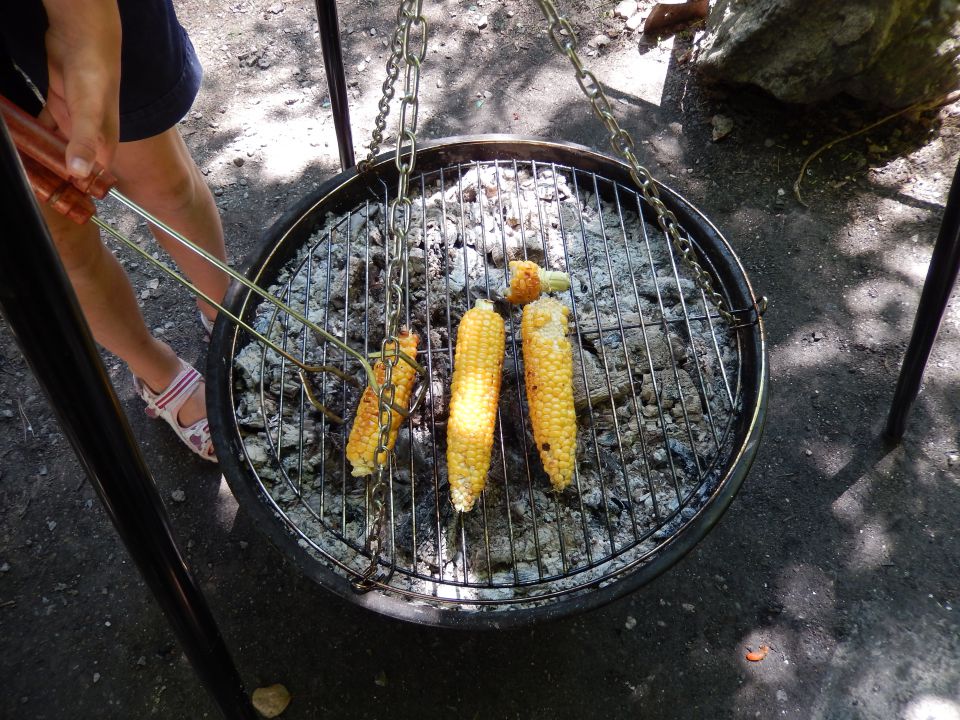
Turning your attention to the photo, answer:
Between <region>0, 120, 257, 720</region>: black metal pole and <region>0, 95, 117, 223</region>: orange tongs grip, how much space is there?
1.88 feet

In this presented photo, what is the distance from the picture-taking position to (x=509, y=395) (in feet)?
6.66

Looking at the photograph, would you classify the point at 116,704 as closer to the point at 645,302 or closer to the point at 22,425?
the point at 22,425

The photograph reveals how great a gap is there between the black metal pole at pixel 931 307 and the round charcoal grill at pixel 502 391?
55 centimetres

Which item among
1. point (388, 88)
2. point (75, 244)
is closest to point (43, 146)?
point (75, 244)

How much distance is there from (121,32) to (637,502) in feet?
5.54

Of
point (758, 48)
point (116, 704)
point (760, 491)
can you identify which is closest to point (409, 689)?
point (116, 704)

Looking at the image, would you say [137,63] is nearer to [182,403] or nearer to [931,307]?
[182,403]

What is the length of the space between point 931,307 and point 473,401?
4.52 ft

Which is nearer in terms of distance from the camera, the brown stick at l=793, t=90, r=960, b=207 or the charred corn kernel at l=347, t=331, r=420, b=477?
the charred corn kernel at l=347, t=331, r=420, b=477

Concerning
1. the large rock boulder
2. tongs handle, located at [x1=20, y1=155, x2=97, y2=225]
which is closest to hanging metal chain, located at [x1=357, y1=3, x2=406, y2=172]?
tongs handle, located at [x1=20, y1=155, x2=97, y2=225]

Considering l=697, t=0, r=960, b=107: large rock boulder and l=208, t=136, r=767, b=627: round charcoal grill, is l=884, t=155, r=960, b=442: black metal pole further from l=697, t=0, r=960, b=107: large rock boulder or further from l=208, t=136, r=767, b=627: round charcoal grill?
l=697, t=0, r=960, b=107: large rock boulder

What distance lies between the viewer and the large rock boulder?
2773mm

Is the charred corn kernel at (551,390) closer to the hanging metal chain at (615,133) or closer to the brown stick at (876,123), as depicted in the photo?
the hanging metal chain at (615,133)

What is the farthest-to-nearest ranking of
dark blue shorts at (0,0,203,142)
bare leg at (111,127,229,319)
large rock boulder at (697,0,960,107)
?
large rock boulder at (697,0,960,107), bare leg at (111,127,229,319), dark blue shorts at (0,0,203,142)
